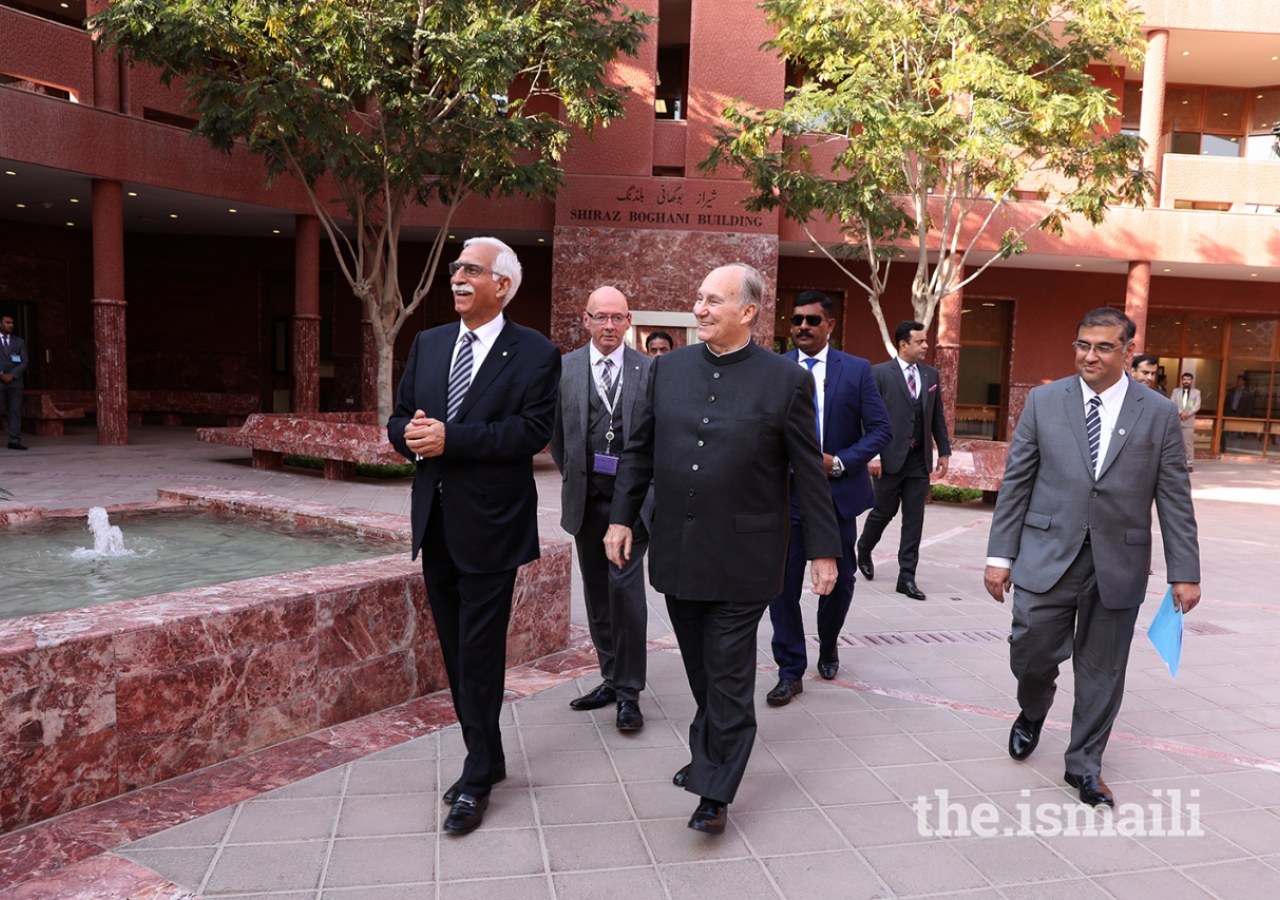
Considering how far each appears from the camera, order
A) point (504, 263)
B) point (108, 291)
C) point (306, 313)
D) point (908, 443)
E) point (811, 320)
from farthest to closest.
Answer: point (306, 313)
point (108, 291)
point (908, 443)
point (811, 320)
point (504, 263)

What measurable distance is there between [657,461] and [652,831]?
1255 mm

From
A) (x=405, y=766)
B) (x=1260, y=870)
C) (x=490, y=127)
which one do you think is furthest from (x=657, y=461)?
(x=490, y=127)

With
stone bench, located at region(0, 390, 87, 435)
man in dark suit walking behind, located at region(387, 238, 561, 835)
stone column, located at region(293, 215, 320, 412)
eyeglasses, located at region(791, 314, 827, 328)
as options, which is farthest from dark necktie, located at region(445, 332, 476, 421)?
stone bench, located at region(0, 390, 87, 435)

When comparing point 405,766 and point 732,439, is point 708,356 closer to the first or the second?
point 732,439

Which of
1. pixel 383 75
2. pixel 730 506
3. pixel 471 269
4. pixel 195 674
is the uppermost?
pixel 383 75

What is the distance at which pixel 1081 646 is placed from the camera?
3674 millimetres

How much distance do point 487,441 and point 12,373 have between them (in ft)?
46.7

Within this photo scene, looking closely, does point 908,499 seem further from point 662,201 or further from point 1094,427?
point 662,201

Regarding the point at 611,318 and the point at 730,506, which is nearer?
the point at 730,506

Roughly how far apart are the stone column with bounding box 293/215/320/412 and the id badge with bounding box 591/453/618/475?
14957 mm

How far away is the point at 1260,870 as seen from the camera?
3068 mm

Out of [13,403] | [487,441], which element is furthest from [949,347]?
[487,441]

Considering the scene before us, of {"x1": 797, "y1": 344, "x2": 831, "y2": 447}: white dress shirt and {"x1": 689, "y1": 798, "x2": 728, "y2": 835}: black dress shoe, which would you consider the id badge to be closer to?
{"x1": 797, "y1": 344, "x2": 831, "y2": 447}: white dress shirt

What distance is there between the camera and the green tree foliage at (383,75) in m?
11.7
